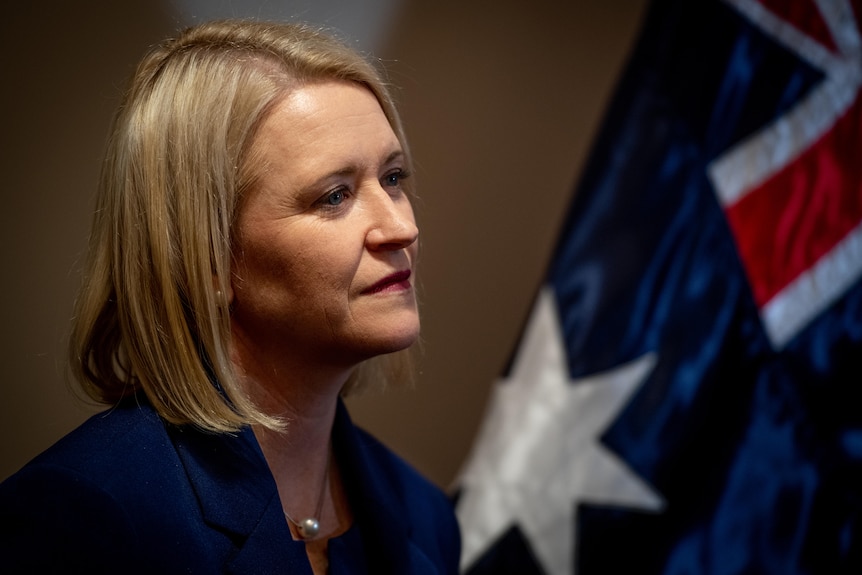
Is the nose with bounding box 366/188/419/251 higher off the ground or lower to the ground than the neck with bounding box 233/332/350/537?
higher

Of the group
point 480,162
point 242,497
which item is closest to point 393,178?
point 242,497

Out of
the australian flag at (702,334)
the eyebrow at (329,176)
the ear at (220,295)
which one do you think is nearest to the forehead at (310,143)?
the eyebrow at (329,176)

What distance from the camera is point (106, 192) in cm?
93

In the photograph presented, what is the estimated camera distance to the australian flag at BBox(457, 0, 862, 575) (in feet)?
5.13

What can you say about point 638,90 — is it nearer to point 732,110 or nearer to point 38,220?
point 732,110

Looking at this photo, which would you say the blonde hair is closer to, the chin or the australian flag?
the chin

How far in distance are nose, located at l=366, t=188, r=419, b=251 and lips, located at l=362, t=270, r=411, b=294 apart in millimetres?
30

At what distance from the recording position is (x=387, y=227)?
918mm

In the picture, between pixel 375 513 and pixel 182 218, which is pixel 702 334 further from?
pixel 182 218

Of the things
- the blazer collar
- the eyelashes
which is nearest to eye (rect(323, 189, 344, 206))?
the eyelashes

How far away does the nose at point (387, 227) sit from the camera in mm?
916

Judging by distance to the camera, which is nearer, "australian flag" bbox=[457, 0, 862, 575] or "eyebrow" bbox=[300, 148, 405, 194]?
"eyebrow" bbox=[300, 148, 405, 194]

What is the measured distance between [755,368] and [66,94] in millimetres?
1237

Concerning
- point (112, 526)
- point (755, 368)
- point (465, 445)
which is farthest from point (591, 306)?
point (112, 526)
